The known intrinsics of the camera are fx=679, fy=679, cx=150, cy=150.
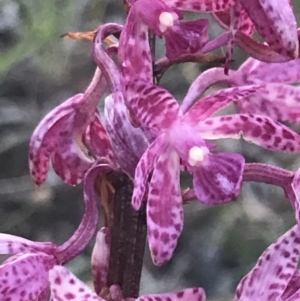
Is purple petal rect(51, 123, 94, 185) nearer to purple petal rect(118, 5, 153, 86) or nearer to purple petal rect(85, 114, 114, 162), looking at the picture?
purple petal rect(85, 114, 114, 162)

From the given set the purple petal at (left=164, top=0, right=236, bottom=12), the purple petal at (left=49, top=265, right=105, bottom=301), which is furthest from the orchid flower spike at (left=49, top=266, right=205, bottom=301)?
the purple petal at (left=164, top=0, right=236, bottom=12)

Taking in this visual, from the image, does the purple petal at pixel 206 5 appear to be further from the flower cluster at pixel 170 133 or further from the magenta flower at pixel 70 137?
the magenta flower at pixel 70 137

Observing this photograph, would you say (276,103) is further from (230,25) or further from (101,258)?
(101,258)

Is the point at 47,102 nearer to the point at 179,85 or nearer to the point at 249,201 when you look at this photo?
the point at 179,85

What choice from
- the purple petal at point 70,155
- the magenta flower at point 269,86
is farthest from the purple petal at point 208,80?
the purple petal at point 70,155

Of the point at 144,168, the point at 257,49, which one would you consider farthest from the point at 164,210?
the point at 257,49
